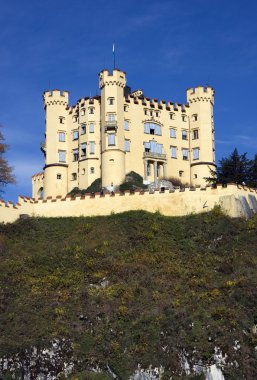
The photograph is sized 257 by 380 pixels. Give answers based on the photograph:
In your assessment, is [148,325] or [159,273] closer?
[148,325]

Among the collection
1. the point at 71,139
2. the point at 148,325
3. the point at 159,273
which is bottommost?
the point at 148,325

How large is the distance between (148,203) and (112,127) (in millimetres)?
20387

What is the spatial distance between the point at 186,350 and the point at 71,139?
154 feet

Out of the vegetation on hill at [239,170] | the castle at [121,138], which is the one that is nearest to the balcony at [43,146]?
the castle at [121,138]

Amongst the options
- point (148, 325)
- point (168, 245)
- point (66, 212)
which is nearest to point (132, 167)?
point (66, 212)

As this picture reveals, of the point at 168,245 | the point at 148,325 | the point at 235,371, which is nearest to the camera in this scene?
the point at 235,371

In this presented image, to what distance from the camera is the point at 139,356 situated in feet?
133

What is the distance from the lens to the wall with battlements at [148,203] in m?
60.3

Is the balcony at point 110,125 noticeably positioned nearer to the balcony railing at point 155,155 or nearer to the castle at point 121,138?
the castle at point 121,138

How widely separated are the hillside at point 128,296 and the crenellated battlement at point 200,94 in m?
29.6

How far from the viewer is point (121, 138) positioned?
80.2 m

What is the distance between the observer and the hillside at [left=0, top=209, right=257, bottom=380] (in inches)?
1590

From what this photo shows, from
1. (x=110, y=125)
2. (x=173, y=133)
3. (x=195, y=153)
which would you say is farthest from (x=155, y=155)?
(x=110, y=125)

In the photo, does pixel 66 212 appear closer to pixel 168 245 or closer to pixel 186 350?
pixel 168 245
